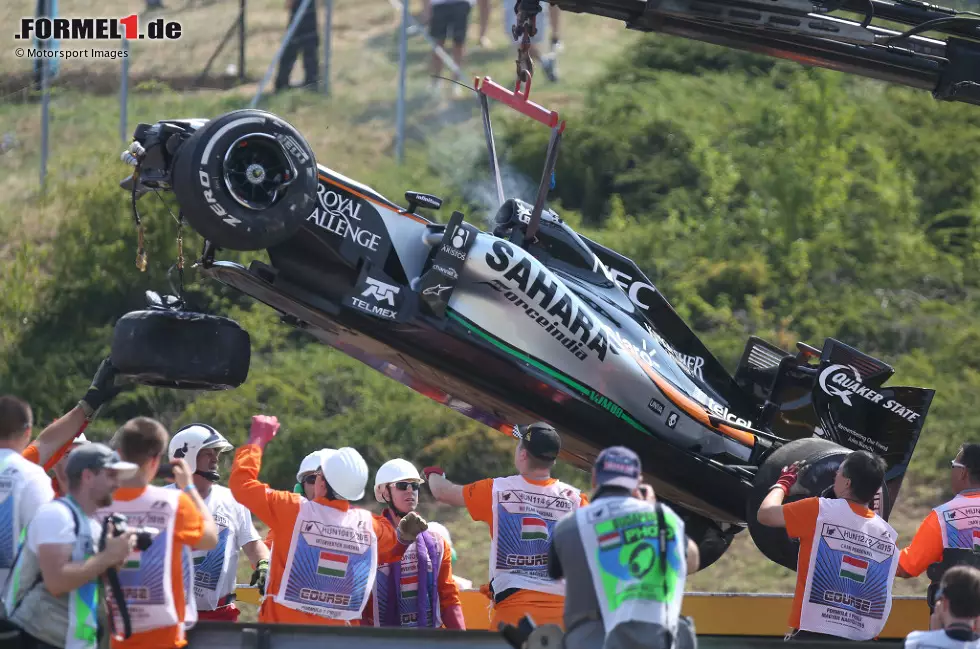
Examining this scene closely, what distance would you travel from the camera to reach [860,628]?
672 centimetres

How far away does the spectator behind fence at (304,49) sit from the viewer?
60.0 ft

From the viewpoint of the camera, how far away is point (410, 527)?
7137mm

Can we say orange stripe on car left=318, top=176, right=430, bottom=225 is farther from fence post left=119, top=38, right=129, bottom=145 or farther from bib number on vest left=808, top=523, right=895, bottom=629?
fence post left=119, top=38, right=129, bottom=145

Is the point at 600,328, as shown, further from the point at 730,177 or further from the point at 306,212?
the point at 730,177

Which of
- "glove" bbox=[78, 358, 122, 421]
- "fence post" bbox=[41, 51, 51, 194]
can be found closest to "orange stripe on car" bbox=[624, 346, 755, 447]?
"glove" bbox=[78, 358, 122, 421]

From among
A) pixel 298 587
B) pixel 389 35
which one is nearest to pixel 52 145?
pixel 389 35

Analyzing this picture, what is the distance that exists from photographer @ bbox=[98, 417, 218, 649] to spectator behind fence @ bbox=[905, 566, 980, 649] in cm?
272

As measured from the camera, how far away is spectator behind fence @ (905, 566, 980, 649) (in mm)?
5391

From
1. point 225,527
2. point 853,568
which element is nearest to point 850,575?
point 853,568

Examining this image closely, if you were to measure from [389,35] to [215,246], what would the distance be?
Result: 1422 centimetres

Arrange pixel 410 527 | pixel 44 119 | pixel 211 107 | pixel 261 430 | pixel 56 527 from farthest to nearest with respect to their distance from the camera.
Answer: pixel 211 107 → pixel 44 119 → pixel 410 527 → pixel 261 430 → pixel 56 527

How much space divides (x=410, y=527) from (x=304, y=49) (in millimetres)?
12504

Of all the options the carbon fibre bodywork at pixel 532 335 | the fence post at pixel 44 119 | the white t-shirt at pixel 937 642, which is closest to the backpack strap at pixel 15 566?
the carbon fibre bodywork at pixel 532 335

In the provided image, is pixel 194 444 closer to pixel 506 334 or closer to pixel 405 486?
pixel 405 486
